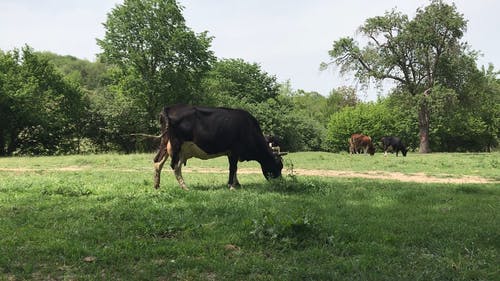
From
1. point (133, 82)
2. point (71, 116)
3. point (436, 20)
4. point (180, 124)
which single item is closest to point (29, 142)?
point (71, 116)

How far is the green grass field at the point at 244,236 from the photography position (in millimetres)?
5504

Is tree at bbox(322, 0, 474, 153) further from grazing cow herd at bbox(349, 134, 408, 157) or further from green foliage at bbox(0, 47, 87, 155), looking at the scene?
green foliage at bbox(0, 47, 87, 155)

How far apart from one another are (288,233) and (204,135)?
18.4 feet

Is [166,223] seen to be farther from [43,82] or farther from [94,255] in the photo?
[43,82]

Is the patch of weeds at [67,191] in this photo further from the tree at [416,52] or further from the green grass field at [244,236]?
the tree at [416,52]

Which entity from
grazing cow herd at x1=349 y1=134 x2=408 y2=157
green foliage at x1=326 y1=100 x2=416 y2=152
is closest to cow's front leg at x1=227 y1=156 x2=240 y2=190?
grazing cow herd at x1=349 y1=134 x2=408 y2=157

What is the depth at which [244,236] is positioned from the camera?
6793mm

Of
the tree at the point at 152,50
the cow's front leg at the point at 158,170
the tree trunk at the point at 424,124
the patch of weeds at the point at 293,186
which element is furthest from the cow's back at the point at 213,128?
the tree trunk at the point at 424,124

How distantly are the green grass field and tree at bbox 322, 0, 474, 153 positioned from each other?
34.6 meters

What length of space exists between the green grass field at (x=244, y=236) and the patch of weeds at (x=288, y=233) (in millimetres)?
15

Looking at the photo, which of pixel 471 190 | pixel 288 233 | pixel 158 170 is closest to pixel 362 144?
pixel 471 190

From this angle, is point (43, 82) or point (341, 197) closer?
point (341, 197)

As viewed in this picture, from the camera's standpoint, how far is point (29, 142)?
42.0 meters

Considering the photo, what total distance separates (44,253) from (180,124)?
606 centimetres
